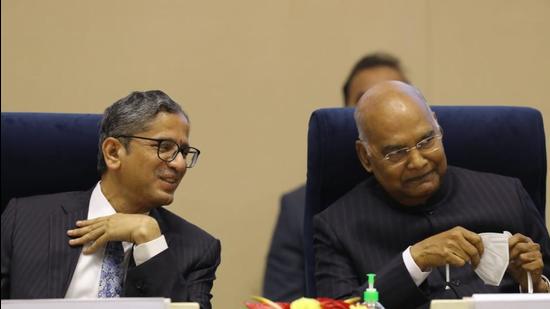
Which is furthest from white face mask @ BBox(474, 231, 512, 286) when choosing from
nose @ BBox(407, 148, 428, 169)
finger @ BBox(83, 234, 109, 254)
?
finger @ BBox(83, 234, 109, 254)

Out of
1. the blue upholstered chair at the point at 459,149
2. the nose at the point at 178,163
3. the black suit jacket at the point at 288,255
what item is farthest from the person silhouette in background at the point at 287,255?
the nose at the point at 178,163

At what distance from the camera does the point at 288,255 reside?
116 inches

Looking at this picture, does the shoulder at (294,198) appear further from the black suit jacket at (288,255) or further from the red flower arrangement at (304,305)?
the red flower arrangement at (304,305)

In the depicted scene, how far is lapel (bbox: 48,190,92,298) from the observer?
2.16m

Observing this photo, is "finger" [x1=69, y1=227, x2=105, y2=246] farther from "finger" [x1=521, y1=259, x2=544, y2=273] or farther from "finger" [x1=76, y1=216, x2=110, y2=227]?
"finger" [x1=521, y1=259, x2=544, y2=273]

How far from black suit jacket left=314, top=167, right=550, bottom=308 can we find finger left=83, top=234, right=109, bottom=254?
55 cm

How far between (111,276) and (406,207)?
0.80 metres

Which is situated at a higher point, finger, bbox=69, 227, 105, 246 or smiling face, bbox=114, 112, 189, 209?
smiling face, bbox=114, 112, 189, 209

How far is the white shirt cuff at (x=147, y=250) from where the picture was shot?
83.2 inches

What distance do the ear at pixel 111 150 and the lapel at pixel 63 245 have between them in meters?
0.12

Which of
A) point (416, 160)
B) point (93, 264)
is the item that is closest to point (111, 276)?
point (93, 264)

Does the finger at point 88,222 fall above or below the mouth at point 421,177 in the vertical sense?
below

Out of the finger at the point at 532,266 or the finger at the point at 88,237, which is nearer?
the finger at the point at 532,266

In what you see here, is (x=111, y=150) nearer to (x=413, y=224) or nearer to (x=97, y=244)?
(x=97, y=244)
